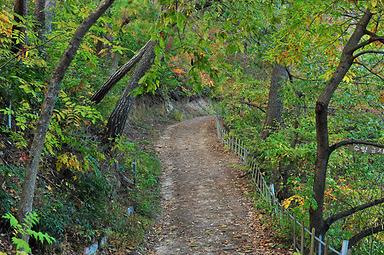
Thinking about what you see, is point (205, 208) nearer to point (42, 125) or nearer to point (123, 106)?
point (123, 106)

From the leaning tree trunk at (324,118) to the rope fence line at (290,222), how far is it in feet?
1.07

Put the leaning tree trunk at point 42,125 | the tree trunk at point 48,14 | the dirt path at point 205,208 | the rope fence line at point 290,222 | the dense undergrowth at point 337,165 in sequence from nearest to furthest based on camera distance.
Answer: the leaning tree trunk at point 42,125
the rope fence line at point 290,222
the dense undergrowth at point 337,165
the tree trunk at point 48,14
the dirt path at point 205,208

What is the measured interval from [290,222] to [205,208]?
3.33 metres

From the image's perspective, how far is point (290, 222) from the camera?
9.06 metres

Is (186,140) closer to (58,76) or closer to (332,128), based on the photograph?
(332,128)

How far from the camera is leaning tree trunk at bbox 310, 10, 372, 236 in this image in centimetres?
658

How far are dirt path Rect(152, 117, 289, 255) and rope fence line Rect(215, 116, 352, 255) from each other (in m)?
0.51

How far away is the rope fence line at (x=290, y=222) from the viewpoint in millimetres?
6977

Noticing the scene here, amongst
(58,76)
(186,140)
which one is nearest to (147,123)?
(186,140)

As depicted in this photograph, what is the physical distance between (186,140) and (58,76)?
57.4 feet

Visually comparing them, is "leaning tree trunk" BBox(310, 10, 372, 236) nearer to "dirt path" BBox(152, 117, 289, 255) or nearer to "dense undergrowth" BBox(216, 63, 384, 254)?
"dense undergrowth" BBox(216, 63, 384, 254)

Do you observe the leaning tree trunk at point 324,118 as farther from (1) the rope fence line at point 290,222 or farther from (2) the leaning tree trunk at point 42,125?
(2) the leaning tree trunk at point 42,125

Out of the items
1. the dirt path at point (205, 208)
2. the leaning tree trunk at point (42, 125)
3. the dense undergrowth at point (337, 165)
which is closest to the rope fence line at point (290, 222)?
the dense undergrowth at point (337, 165)

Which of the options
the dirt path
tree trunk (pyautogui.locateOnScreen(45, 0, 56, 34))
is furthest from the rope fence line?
tree trunk (pyautogui.locateOnScreen(45, 0, 56, 34))
